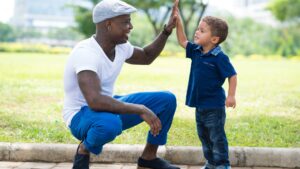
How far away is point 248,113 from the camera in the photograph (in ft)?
25.1

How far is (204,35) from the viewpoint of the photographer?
4.42 meters

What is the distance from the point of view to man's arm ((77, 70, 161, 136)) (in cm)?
404

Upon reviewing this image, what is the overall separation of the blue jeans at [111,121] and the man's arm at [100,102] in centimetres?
9

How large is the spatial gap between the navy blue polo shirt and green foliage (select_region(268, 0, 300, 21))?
51.2 meters

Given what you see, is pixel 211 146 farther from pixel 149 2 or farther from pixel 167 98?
pixel 149 2

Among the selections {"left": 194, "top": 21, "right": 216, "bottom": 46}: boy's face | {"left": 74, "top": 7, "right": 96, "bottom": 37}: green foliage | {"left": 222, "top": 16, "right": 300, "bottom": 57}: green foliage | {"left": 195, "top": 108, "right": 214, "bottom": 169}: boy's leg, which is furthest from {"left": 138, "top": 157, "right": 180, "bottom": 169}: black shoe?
{"left": 222, "top": 16, "right": 300, "bottom": 57}: green foliage

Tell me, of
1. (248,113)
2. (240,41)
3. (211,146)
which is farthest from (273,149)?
(240,41)

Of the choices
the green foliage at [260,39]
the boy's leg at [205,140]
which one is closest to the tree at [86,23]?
the green foliage at [260,39]

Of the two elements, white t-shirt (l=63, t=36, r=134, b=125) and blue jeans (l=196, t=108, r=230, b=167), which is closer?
white t-shirt (l=63, t=36, r=134, b=125)

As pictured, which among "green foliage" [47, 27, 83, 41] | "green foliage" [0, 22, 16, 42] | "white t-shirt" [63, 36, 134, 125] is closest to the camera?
"white t-shirt" [63, 36, 134, 125]

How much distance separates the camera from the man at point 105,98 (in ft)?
13.4

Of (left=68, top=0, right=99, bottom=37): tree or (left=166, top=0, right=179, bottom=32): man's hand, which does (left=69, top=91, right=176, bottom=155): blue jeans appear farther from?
(left=68, top=0, right=99, bottom=37): tree

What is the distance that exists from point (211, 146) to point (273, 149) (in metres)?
0.70

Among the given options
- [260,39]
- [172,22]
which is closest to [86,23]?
[260,39]
